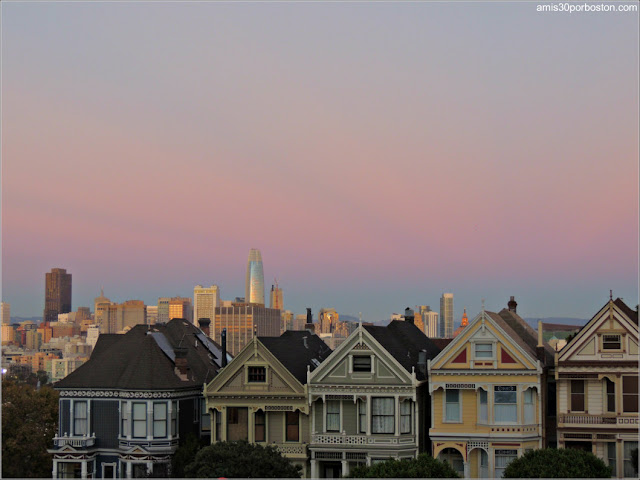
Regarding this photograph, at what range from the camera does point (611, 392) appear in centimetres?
4759

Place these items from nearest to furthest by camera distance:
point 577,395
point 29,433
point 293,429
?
point 577,395 < point 293,429 < point 29,433

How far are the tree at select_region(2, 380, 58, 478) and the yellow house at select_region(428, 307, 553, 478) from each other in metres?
23.0

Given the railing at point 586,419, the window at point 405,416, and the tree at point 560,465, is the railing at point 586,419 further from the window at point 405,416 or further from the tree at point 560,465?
the window at point 405,416

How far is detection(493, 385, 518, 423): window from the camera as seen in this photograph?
48125 mm

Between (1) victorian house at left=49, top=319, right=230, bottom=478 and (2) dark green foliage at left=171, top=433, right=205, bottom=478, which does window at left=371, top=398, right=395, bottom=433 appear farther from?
(1) victorian house at left=49, top=319, right=230, bottom=478

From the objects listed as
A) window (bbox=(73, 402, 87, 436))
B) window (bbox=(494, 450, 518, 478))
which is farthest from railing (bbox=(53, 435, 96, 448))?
window (bbox=(494, 450, 518, 478))

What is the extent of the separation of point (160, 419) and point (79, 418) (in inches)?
166

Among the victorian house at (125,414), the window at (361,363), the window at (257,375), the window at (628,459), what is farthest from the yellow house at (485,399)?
the victorian house at (125,414)

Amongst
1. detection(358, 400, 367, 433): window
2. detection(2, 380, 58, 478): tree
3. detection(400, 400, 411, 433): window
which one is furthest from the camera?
detection(2, 380, 58, 478): tree

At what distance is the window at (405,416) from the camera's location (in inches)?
1948

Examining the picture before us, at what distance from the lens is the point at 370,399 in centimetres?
4956

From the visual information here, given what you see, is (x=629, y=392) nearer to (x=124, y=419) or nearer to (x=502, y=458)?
(x=502, y=458)

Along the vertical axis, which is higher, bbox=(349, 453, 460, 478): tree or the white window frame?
the white window frame

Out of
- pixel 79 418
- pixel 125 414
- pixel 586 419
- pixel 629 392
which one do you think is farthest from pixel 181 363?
pixel 629 392
